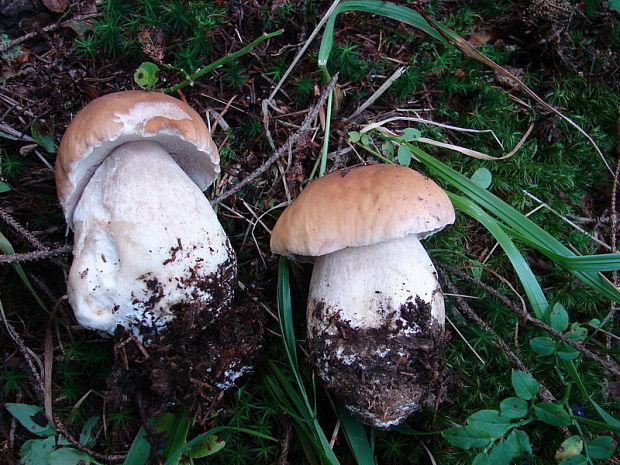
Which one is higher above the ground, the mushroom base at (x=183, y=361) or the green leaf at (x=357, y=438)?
the mushroom base at (x=183, y=361)

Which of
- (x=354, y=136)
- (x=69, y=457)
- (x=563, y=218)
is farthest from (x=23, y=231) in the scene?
(x=563, y=218)

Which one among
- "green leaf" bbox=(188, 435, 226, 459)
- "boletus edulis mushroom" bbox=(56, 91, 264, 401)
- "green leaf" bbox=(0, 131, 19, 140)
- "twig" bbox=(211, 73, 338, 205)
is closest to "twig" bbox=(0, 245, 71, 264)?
"boletus edulis mushroom" bbox=(56, 91, 264, 401)

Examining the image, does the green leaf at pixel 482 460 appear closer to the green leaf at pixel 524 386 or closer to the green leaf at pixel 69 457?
the green leaf at pixel 524 386

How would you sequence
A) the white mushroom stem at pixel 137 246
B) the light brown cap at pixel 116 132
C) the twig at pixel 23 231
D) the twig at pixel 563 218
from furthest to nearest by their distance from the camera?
1. the twig at pixel 563 218
2. the twig at pixel 23 231
3. the white mushroom stem at pixel 137 246
4. the light brown cap at pixel 116 132

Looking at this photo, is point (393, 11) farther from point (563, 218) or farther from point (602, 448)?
point (602, 448)

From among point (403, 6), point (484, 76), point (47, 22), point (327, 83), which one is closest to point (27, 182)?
point (47, 22)

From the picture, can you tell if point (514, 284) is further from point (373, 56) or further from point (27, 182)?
point (27, 182)

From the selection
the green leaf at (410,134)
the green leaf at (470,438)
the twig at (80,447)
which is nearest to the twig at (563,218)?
the green leaf at (410,134)
